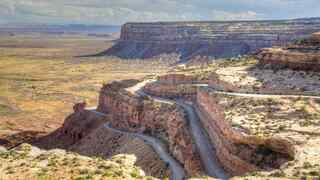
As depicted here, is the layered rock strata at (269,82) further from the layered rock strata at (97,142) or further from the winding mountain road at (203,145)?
the layered rock strata at (97,142)

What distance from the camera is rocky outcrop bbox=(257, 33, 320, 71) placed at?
52.1 metres

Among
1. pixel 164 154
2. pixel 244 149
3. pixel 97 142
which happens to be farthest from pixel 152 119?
pixel 244 149

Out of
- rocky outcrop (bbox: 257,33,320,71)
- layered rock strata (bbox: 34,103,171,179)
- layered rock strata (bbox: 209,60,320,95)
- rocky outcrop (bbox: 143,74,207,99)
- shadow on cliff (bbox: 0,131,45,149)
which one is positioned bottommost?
shadow on cliff (bbox: 0,131,45,149)

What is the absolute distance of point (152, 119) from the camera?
61156mm

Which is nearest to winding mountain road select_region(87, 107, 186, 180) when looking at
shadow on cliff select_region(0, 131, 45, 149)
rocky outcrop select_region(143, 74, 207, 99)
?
rocky outcrop select_region(143, 74, 207, 99)

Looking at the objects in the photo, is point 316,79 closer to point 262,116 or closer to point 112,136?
point 262,116

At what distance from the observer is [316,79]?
4991 centimetres

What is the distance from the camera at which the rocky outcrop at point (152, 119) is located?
4812 cm

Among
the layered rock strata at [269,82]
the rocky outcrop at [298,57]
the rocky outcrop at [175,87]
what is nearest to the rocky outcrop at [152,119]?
the rocky outcrop at [175,87]

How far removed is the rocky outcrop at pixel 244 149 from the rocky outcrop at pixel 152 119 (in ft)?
10.2

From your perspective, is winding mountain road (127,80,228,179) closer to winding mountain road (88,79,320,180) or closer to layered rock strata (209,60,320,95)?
winding mountain road (88,79,320,180)

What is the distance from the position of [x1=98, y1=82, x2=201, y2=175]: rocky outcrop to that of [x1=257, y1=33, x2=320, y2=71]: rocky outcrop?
1006 cm

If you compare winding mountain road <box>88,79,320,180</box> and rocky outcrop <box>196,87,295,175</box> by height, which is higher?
rocky outcrop <box>196,87,295,175</box>

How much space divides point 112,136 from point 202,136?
19.0 metres
